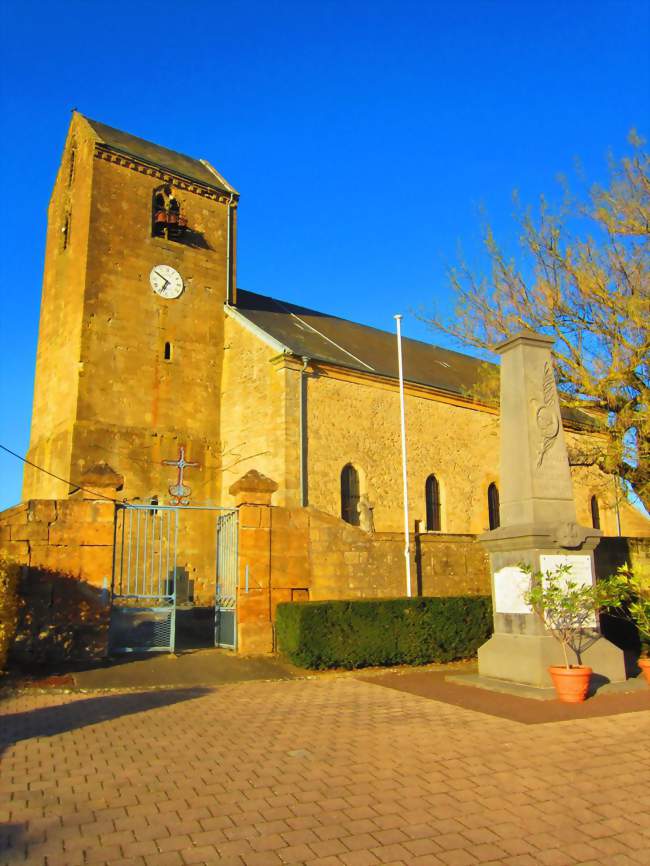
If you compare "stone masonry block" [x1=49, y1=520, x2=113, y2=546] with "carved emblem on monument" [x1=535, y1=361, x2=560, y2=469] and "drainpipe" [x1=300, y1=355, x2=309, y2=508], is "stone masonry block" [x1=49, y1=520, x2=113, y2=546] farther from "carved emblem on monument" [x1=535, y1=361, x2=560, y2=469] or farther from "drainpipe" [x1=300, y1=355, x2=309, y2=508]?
"drainpipe" [x1=300, y1=355, x2=309, y2=508]

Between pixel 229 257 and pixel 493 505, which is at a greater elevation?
pixel 229 257

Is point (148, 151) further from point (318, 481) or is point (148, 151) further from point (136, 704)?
point (136, 704)

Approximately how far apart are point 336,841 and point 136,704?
5.39 meters

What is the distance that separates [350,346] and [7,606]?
1700 cm

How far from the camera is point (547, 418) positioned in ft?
33.4

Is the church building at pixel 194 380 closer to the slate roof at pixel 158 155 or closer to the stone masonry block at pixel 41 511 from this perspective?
the slate roof at pixel 158 155

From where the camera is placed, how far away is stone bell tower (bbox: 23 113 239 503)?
806 inches

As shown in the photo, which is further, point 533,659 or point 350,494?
point 350,494

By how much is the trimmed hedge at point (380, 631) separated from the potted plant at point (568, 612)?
3563 mm

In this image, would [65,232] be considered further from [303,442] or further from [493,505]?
[493,505]

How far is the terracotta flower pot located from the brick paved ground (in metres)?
0.74

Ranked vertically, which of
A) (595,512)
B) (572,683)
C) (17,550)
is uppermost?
(595,512)

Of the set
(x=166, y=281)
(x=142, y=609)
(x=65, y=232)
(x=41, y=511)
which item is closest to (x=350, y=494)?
(x=166, y=281)

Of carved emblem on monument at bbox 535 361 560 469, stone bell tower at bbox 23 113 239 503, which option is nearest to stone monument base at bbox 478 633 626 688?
carved emblem on monument at bbox 535 361 560 469
